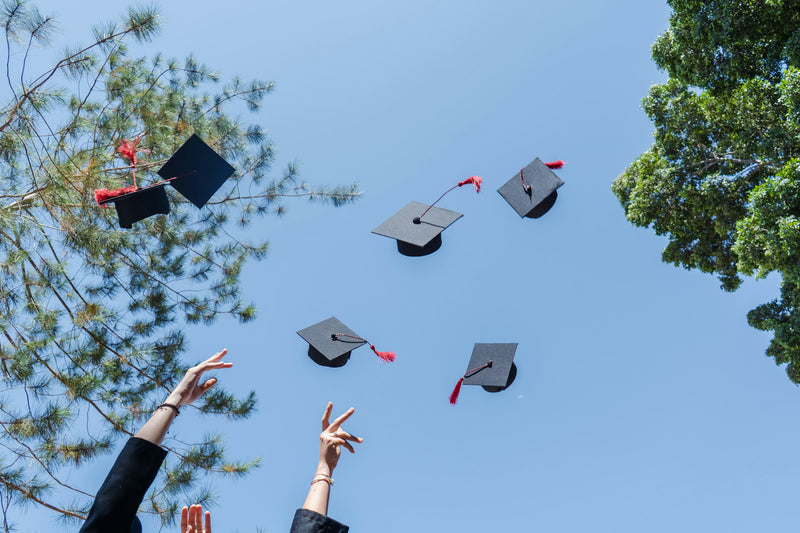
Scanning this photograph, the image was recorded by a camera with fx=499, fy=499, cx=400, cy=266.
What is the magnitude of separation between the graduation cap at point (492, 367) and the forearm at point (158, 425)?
2444 millimetres

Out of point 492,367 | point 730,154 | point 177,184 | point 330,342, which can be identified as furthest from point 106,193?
point 730,154

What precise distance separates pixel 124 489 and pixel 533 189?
10.7 feet

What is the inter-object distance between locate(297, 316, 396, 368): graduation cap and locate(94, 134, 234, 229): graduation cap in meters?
1.24

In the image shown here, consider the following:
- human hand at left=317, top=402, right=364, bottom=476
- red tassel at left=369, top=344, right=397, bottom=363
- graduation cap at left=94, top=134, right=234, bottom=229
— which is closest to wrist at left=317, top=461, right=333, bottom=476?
human hand at left=317, top=402, right=364, bottom=476

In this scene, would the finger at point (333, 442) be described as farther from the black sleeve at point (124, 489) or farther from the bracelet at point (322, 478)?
the black sleeve at point (124, 489)

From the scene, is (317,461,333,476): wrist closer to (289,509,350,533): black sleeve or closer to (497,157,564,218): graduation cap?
(289,509,350,533): black sleeve

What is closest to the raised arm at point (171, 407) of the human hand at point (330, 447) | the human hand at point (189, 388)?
the human hand at point (189, 388)

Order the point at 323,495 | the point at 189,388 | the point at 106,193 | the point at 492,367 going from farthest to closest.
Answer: the point at 492,367, the point at 106,193, the point at 189,388, the point at 323,495

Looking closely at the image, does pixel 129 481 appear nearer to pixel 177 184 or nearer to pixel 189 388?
pixel 189 388

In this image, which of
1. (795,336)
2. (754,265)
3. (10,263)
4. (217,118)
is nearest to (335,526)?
(10,263)

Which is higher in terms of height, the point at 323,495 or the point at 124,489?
the point at 323,495

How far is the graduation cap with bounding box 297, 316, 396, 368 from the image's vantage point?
12.1 feet

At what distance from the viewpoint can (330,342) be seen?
3.73 m

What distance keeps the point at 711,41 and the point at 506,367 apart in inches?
137
